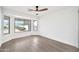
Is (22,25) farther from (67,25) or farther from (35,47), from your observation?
(67,25)

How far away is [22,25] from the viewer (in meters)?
6.08

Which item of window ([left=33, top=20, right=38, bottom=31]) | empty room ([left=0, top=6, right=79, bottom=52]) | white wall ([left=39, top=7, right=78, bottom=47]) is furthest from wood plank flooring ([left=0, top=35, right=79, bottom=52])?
window ([left=33, top=20, right=38, bottom=31])

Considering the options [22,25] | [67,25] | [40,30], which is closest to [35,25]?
[40,30]

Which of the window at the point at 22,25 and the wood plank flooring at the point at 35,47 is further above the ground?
the window at the point at 22,25

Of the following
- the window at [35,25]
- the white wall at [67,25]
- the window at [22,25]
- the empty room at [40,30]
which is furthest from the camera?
the window at [35,25]

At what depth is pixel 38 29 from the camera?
7.43 meters

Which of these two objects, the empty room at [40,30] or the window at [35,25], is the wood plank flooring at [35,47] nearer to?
the empty room at [40,30]

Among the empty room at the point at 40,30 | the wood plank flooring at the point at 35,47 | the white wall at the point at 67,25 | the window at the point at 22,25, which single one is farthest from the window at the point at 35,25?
the wood plank flooring at the point at 35,47

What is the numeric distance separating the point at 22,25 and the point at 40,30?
194 centimetres

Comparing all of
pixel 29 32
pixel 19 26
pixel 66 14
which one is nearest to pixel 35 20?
pixel 29 32

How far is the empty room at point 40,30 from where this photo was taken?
3141 mm

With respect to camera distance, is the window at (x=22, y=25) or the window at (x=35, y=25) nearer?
the window at (x=22, y=25)

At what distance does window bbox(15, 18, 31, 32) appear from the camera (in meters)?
5.55
